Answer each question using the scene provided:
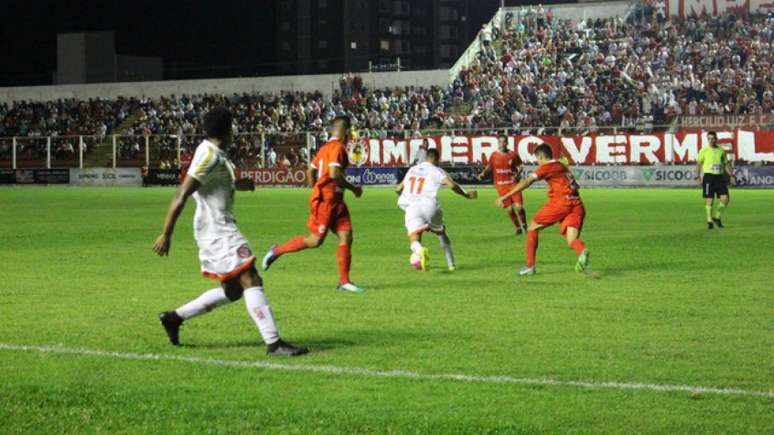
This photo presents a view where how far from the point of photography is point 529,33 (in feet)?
208

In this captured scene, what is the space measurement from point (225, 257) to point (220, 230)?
243 millimetres

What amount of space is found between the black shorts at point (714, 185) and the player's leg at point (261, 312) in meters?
19.0

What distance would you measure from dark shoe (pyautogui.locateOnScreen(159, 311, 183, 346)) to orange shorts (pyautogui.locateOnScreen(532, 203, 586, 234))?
25.2 feet

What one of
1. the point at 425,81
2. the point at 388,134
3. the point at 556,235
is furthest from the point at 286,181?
the point at 556,235

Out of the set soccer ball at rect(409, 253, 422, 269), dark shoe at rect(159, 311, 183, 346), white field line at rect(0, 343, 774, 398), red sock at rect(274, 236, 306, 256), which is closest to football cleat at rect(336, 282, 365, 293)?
red sock at rect(274, 236, 306, 256)

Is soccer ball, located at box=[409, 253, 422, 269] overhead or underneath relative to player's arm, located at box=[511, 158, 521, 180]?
underneath

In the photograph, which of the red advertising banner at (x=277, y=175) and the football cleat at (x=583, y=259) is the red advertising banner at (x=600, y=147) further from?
the football cleat at (x=583, y=259)

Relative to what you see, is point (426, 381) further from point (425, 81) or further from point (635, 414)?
point (425, 81)

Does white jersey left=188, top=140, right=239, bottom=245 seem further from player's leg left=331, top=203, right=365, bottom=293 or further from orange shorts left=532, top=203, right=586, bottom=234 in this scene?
orange shorts left=532, top=203, right=586, bottom=234

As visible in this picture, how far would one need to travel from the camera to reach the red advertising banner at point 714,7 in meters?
60.2

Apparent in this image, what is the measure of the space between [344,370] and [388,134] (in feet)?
157

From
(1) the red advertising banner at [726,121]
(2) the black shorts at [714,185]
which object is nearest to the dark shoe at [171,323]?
(2) the black shorts at [714,185]

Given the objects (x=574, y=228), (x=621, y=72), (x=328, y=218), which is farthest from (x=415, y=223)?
(x=621, y=72)

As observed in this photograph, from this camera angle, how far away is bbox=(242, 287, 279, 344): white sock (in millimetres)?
9445
